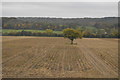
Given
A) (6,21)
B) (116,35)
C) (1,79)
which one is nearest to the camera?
(1,79)

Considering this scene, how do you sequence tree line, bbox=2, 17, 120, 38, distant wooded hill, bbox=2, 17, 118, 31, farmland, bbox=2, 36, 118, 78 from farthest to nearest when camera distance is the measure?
distant wooded hill, bbox=2, 17, 118, 31, tree line, bbox=2, 17, 120, 38, farmland, bbox=2, 36, 118, 78

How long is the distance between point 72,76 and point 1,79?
16.5 ft

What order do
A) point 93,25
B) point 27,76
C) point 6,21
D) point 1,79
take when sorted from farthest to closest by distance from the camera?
point 93,25 < point 6,21 < point 27,76 < point 1,79

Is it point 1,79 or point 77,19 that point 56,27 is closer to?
point 77,19

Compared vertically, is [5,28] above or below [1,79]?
above

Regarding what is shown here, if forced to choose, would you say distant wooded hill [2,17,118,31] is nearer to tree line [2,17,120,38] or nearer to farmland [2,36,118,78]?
tree line [2,17,120,38]

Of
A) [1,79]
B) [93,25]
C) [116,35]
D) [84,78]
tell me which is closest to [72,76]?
[84,78]

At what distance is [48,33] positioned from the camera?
335 ft

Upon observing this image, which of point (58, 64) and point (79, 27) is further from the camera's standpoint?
point (79, 27)

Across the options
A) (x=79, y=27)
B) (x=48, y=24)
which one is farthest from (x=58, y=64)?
(x=48, y=24)

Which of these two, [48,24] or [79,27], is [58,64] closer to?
[79,27]

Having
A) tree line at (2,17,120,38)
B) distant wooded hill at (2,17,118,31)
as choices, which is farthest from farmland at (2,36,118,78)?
distant wooded hill at (2,17,118,31)

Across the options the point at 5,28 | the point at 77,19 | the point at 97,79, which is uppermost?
the point at 77,19

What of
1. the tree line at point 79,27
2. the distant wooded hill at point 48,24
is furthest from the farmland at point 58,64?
the distant wooded hill at point 48,24
